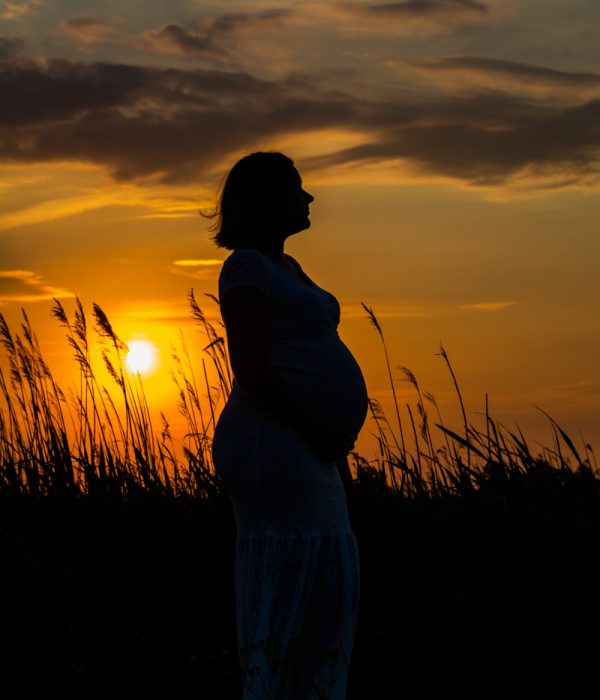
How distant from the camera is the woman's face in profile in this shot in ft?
10.5

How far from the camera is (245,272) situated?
304 centimetres

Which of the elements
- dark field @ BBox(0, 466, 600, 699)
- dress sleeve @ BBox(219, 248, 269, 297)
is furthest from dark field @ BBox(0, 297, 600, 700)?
dress sleeve @ BBox(219, 248, 269, 297)

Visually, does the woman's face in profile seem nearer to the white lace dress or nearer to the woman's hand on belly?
the white lace dress

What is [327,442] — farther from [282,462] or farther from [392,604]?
[392,604]

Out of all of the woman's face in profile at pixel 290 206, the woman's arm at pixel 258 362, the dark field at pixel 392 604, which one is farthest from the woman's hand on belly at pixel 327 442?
the dark field at pixel 392 604

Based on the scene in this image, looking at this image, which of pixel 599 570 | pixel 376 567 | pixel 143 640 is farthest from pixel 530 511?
pixel 143 640

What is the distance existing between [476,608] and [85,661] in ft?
6.39

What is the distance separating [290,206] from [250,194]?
13cm

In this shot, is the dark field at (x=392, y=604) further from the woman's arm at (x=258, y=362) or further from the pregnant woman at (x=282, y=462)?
the woman's arm at (x=258, y=362)

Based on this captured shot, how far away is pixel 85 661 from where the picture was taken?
4.92 m

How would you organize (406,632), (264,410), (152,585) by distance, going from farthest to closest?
(152,585), (406,632), (264,410)

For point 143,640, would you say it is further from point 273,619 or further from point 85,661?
point 273,619

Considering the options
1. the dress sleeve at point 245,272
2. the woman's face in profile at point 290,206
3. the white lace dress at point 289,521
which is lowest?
the white lace dress at point 289,521

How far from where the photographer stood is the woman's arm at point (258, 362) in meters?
2.97
